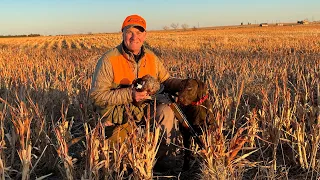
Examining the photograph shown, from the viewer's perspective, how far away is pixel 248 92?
16.2 ft

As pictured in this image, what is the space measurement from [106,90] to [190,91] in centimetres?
79

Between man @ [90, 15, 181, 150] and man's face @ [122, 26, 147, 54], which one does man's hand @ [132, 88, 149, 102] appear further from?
man's face @ [122, 26, 147, 54]

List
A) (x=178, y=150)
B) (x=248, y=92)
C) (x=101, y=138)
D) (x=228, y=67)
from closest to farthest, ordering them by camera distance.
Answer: (x=101, y=138) < (x=178, y=150) < (x=248, y=92) < (x=228, y=67)

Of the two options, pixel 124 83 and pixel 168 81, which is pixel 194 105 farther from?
pixel 124 83

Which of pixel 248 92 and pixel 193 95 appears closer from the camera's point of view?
pixel 193 95

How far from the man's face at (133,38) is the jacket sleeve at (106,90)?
0.83 ft

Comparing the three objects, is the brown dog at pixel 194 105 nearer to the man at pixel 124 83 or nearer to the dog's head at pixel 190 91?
the dog's head at pixel 190 91

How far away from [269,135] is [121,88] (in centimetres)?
142

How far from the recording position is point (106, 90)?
10.1 ft

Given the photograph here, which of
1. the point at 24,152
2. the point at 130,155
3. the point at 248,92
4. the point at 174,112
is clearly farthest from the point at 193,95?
the point at 248,92

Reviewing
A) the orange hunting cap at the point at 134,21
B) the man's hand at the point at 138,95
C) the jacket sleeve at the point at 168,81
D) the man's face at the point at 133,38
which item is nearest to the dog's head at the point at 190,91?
the jacket sleeve at the point at 168,81

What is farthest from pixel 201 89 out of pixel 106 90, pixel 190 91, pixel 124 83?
pixel 106 90

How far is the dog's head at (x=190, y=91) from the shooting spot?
2.83m

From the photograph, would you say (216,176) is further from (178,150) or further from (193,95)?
(178,150)
